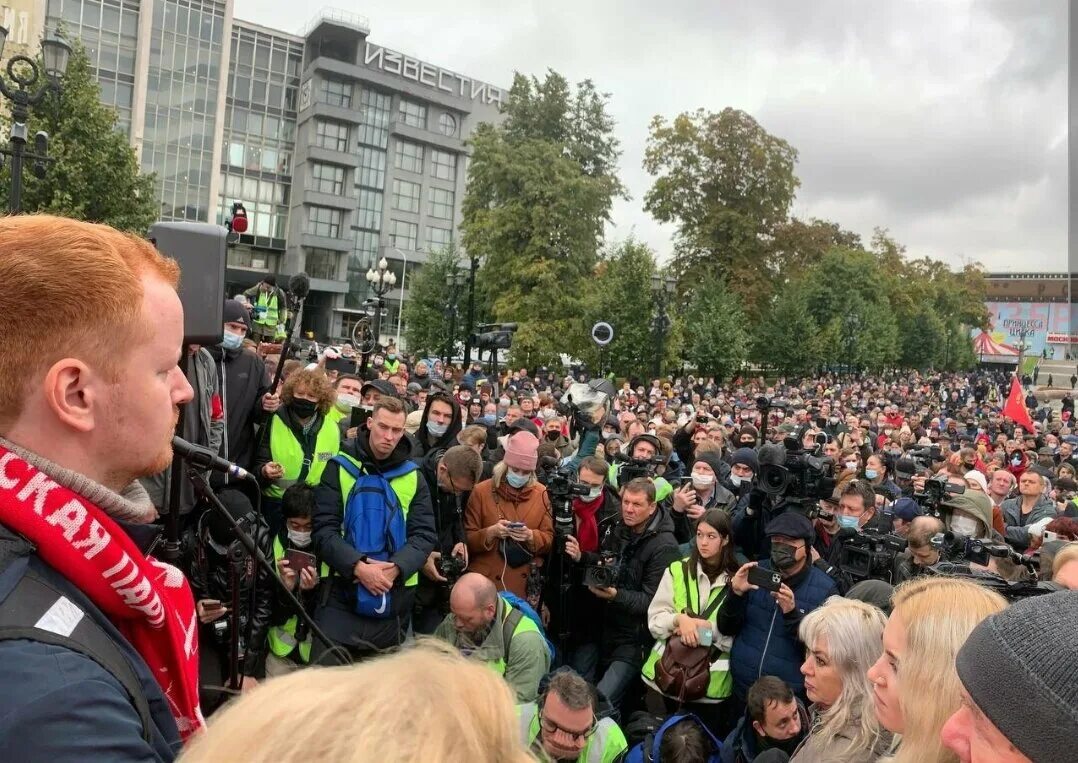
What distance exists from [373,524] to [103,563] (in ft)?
11.7

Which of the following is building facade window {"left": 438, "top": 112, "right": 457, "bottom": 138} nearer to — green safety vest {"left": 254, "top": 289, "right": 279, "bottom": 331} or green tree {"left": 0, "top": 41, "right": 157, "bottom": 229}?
green tree {"left": 0, "top": 41, "right": 157, "bottom": 229}

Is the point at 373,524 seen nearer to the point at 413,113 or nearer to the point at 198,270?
the point at 198,270

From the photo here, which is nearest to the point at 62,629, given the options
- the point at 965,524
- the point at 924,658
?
the point at 924,658

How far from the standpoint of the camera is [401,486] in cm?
468

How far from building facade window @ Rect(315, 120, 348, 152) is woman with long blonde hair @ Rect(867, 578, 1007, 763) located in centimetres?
6097

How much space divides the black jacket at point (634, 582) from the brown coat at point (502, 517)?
15.4 inches

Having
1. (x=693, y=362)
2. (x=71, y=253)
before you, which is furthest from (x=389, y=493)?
(x=693, y=362)

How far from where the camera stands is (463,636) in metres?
4.30

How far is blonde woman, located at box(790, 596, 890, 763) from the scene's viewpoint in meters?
2.89

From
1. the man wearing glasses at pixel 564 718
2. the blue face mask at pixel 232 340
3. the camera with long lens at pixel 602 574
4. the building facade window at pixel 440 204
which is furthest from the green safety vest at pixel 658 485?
the building facade window at pixel 440 204

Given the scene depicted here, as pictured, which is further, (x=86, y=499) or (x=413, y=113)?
(x=413, y=113)

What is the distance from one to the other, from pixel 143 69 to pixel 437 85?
24.4 metres

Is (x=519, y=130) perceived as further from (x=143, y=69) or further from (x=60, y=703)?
(x=60, y=703)

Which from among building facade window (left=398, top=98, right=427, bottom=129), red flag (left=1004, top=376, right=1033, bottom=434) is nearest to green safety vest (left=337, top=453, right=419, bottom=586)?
red flag (left=1004, top=376, right=1033, bottom=434)
